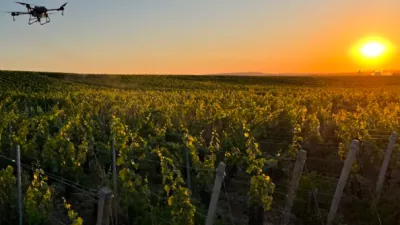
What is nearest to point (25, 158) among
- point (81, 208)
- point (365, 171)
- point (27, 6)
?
point (81, 208)

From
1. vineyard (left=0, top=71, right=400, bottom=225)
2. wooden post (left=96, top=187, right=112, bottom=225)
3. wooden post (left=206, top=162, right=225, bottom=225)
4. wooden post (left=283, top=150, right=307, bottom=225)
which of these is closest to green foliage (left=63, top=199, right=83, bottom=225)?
vineyard (left=0, top=71, right=400, bottom=225)

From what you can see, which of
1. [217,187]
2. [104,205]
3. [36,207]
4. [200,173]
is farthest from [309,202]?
[36,207]

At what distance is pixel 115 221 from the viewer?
7.04m

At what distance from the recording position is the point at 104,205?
4980 mm

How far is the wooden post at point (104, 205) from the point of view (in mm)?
4879

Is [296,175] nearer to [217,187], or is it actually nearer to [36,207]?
[217,187]

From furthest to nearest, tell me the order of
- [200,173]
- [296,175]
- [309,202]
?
1. [200,173]
2. [309,202]
3. [296,175]

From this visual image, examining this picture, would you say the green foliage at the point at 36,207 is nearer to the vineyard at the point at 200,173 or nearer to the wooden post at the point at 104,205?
the vineyard at the point at 200,173

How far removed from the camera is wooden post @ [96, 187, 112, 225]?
488cm

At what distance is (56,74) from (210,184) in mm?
56086

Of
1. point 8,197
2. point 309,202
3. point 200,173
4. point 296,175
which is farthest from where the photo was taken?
point 200,173

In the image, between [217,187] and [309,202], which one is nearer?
[217,187]

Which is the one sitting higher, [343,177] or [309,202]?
[343,177]

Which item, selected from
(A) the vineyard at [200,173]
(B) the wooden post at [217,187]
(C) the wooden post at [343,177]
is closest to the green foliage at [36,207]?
(A) the vineyard at [200,173]
